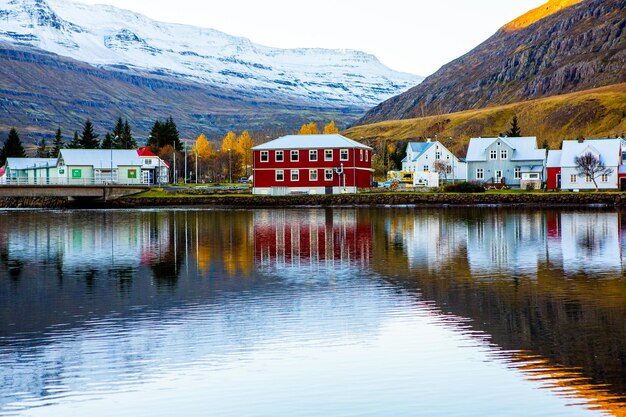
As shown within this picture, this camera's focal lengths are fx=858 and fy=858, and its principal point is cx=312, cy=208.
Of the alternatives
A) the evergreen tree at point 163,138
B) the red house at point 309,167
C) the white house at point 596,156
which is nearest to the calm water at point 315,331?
the red house at point 309,167

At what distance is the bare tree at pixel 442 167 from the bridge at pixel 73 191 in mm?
44994

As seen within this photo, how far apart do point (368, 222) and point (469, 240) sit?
1910 centimetres

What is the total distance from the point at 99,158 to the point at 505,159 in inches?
2359

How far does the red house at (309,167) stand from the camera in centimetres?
10750

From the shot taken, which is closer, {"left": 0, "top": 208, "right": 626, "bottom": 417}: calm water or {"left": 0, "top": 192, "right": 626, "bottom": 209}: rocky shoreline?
{"left": 0, "top": 208, "right": 626, "bottom": 417}: calm water

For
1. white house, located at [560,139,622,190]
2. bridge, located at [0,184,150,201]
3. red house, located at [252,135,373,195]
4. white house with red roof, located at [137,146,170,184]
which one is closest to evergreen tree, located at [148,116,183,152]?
white house with red roof, located at [137,146,170,184]

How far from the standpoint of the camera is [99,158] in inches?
5079

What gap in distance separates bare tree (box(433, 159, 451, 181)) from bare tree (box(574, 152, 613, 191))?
26.9 meters

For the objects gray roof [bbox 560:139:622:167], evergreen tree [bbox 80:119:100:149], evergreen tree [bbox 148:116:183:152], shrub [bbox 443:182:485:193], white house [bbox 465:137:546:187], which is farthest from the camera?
evergreen tree [bbox 148:116:183:152]

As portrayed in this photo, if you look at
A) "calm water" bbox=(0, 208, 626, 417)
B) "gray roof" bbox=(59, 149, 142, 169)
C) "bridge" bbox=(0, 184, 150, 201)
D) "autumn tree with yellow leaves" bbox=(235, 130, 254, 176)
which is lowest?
"calm water" bbox=(0, 208, 626, 417)

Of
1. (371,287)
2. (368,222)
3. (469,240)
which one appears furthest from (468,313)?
(368,222)

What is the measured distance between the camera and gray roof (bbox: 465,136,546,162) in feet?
396

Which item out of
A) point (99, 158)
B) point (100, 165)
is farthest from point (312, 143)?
point (99, 158)

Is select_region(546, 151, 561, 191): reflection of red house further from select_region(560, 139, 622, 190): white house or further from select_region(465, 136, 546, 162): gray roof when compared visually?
select_region(465, 136, 546, 162): gray roof
